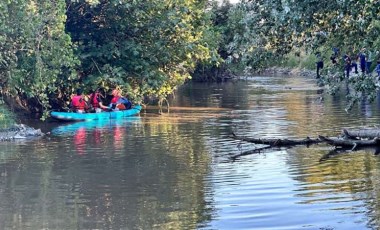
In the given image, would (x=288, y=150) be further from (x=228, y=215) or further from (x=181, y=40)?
(x=181, y=40)

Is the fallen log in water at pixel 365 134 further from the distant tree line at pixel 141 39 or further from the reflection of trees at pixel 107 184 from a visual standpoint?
the distant tree line at pixel 141 39

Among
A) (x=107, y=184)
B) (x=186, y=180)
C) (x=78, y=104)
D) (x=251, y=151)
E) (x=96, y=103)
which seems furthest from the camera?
(x=96, y=103)

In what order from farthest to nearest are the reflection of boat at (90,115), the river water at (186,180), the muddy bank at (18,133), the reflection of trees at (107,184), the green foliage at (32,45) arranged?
the reflection of boat at (90,115) → the green foliage at (32,45) → the muddy bank at (18,133) → the reflection of trees at (107,184) → the river water at (186,180)

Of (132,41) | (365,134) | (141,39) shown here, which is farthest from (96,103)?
(365,134)

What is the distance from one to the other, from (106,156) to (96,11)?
40.9 feet

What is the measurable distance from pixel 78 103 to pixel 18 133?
5598 mm

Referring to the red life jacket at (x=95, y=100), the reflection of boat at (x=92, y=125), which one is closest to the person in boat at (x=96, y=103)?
the red life jacket at (x=95, y=100)

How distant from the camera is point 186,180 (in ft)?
45.5

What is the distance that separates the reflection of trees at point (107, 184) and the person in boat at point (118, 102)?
23.7 feet

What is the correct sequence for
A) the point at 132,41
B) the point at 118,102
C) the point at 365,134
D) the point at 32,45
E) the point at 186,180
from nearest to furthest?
the point at 186,180, the point at 365,134, the point at 32,45, the point at 118,102, the point at 132,41

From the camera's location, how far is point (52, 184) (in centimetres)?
1387

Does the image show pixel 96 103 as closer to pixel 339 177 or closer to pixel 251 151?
pixel 251 151

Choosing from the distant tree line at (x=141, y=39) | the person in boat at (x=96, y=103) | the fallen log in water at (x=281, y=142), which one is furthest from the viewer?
the person in boat at (x=96, y=103)

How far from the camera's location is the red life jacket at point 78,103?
2733cm
